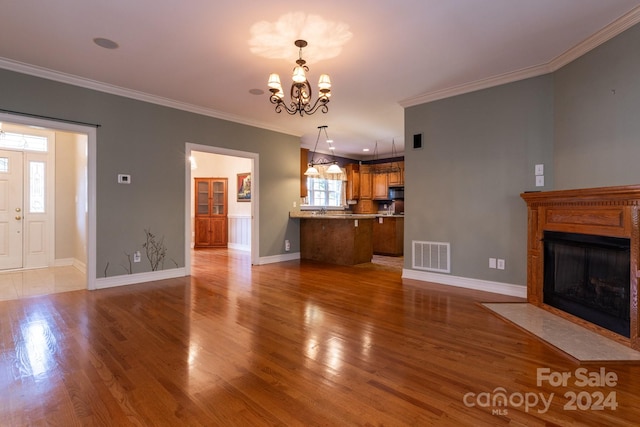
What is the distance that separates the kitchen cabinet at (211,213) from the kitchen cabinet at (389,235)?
4.41 m

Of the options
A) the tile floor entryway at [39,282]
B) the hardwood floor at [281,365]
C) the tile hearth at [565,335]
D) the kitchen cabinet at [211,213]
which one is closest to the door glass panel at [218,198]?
the kitchen cabinet at [211,213]

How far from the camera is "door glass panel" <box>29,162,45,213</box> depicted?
5852 mm

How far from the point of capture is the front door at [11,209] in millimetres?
5578

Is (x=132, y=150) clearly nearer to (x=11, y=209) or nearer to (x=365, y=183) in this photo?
(x=11, y=209)

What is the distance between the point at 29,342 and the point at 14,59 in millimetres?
3164

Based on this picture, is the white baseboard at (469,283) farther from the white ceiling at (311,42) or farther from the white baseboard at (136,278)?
the white baseboard at (136,278)

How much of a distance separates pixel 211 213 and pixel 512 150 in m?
7.73

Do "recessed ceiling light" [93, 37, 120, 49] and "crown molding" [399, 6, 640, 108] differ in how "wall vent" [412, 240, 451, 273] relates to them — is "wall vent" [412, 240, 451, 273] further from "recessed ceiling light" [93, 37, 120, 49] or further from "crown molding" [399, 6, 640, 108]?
"recessed ceiling light" [93, 37, 120, 49]

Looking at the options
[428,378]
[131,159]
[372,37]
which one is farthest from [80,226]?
[428,378]

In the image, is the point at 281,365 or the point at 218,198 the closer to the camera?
the point at 281,365

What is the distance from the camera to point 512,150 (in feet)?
13.3

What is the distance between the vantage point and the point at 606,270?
9.25 feet

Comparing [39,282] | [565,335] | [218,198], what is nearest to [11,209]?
[39,282]

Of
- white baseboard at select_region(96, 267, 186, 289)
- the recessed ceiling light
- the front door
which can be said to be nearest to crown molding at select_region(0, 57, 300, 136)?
the recessed ceiling light
